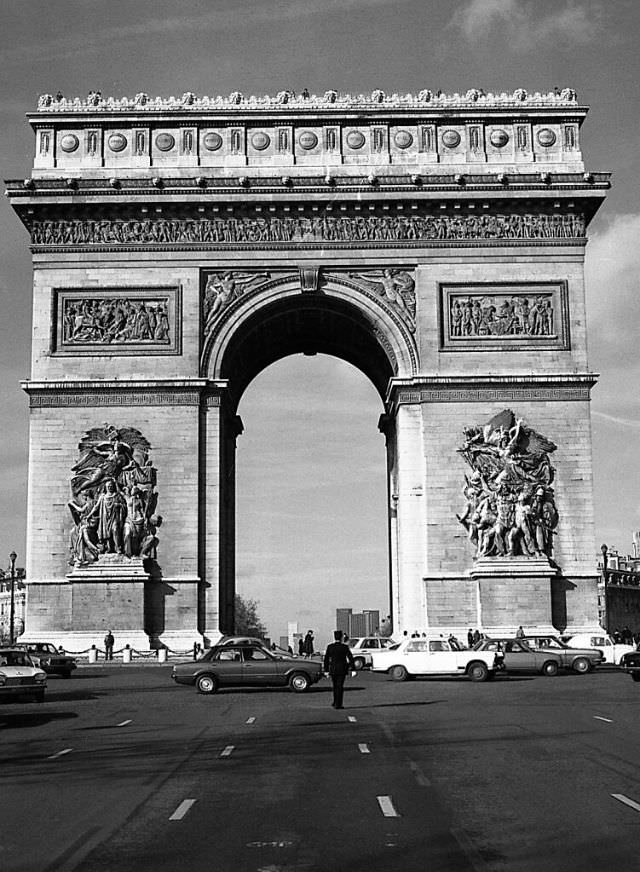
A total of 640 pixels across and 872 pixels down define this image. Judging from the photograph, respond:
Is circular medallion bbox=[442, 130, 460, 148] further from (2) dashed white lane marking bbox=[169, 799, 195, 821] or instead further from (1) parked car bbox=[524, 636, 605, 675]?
(2) dashed white lane marking bbox=[169, 799, 195, 821]

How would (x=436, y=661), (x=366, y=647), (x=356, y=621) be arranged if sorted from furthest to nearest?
1. (x=356, y=621)
2. (x=366, y=647)
3. (x=436, y=661)

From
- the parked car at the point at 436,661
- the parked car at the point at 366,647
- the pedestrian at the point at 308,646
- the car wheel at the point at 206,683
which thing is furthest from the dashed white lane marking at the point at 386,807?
the pedestrian at the point at 308,646

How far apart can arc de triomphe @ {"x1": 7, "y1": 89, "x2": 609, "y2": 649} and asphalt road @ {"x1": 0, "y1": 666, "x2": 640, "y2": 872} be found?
58.2 feet

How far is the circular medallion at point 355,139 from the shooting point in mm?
48281

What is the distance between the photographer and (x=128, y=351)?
47062 mm

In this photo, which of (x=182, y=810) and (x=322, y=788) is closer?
(x=182, y=810)

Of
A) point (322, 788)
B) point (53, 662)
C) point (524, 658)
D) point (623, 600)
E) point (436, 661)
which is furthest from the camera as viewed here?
point (623, 600)

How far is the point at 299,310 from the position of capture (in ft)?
163

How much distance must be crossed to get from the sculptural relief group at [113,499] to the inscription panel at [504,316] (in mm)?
12399

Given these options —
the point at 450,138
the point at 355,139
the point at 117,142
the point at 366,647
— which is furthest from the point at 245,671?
the point at 450,138

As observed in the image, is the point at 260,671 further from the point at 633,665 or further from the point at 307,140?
the point at 307,140

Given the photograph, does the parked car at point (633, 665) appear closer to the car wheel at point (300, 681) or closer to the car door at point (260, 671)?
the car wheel at point (300, 681)

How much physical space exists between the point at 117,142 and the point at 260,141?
18.2 ft

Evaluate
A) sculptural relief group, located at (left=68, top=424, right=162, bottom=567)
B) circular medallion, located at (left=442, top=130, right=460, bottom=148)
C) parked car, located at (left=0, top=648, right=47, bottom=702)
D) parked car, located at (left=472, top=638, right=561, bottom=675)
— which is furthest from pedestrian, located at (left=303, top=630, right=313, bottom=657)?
parked car, located at (left=0, top=648, right=47, bottom=702)
